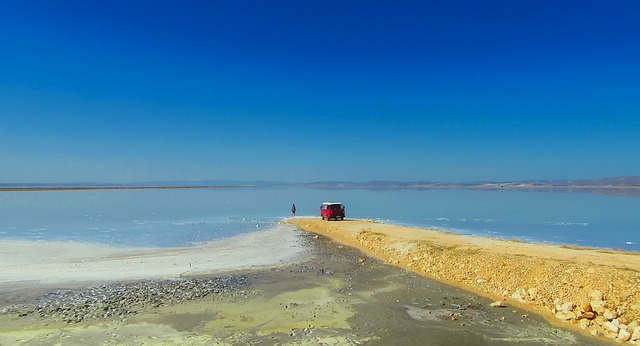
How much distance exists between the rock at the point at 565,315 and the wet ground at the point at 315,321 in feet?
1.73

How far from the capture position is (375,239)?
95.8 feet

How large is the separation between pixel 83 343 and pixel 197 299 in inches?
169

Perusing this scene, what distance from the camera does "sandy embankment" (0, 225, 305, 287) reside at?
18.2 metres

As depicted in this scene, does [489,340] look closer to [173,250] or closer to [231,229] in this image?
[173,250]

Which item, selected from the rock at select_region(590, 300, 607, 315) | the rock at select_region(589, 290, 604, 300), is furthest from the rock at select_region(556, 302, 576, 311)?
the rock at select_region(589, 290, 604, 300)

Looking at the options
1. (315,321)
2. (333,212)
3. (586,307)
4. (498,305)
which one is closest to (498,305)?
(498,305)

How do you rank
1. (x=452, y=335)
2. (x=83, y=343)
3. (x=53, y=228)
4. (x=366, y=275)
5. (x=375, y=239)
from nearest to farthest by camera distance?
(x=83, y=343), (x=452, y=335), (x=366, y=275), (x=375, y=239), (x=53, y=228)

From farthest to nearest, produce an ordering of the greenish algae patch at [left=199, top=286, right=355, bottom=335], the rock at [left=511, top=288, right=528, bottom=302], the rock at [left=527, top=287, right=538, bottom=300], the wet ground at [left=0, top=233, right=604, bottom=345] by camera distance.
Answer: the rock at [left=511, top=288, right=528, bottom=302] < the rock at [left=527, top=287, right=538, bottom=300] < the greenish algae patch at [left=199, top=286, right=355, bottom=335] < the wet ground at [left=0, top=233, right=604, bottom=345]

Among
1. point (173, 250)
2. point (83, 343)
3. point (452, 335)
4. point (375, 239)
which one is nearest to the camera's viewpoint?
point (83, 343)

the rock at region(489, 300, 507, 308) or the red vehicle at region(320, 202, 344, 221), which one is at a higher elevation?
the red vehicle at region(320, 202, 344, 221)

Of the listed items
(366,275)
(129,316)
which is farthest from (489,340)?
(129,316)

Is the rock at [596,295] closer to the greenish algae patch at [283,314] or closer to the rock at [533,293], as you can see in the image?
the rock at [533,293]

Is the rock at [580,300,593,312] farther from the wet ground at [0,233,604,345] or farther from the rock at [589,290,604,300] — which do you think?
the wet ground at [0,233,604,345]

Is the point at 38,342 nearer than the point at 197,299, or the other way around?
the point at 38,342
